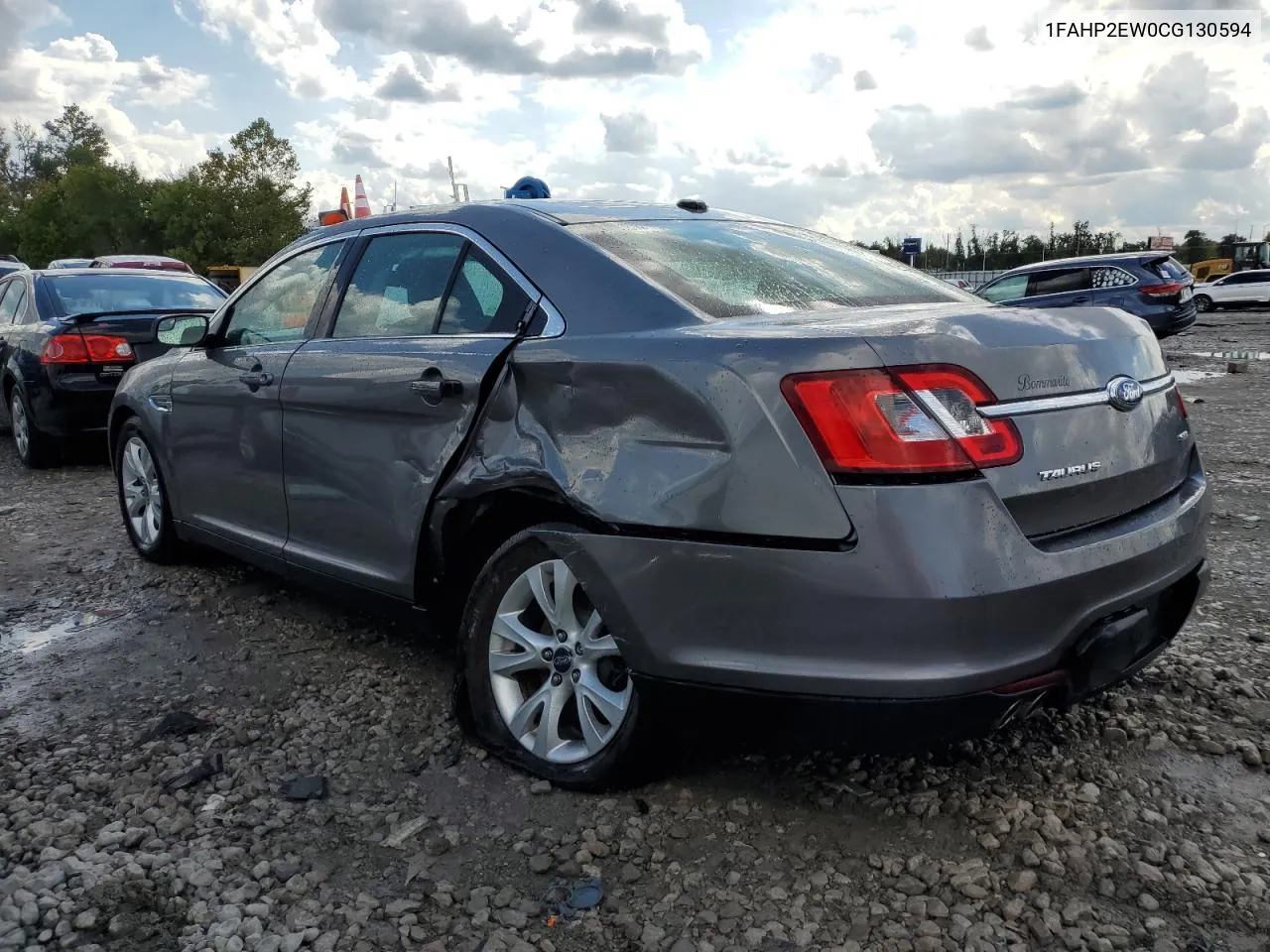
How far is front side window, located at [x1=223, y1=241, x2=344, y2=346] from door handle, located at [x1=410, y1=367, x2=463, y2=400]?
98 centimetres

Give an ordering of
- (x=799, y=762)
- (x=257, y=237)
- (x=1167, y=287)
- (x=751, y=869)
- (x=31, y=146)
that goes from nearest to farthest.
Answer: (x=751, y=869) → (x=799, y=762) → (x=1167, y=287) → (x=257, y=237) → (x=31, y=146)

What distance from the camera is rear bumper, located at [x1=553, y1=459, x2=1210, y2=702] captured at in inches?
85.8

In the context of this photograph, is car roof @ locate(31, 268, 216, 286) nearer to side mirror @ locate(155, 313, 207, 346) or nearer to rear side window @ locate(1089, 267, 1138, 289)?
side mirror @ locate(155, 313, 207, 346)

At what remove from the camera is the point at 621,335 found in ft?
8.61

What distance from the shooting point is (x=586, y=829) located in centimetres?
267

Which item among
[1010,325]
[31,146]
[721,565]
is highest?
[31,146]

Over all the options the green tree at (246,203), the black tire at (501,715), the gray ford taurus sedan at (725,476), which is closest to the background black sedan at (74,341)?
the gray ford taurus sedan at (725,476)

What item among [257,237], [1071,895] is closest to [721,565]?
[1071,895]

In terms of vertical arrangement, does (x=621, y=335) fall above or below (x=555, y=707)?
above

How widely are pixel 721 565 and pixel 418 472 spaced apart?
1.16m

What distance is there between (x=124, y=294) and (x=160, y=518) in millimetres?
4225

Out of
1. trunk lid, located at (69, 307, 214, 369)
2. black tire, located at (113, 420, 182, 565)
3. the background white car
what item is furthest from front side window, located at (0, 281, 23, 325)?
the background white car

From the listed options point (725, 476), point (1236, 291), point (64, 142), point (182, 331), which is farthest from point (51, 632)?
point (64, 142)

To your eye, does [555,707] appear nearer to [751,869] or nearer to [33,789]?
[751,869]
